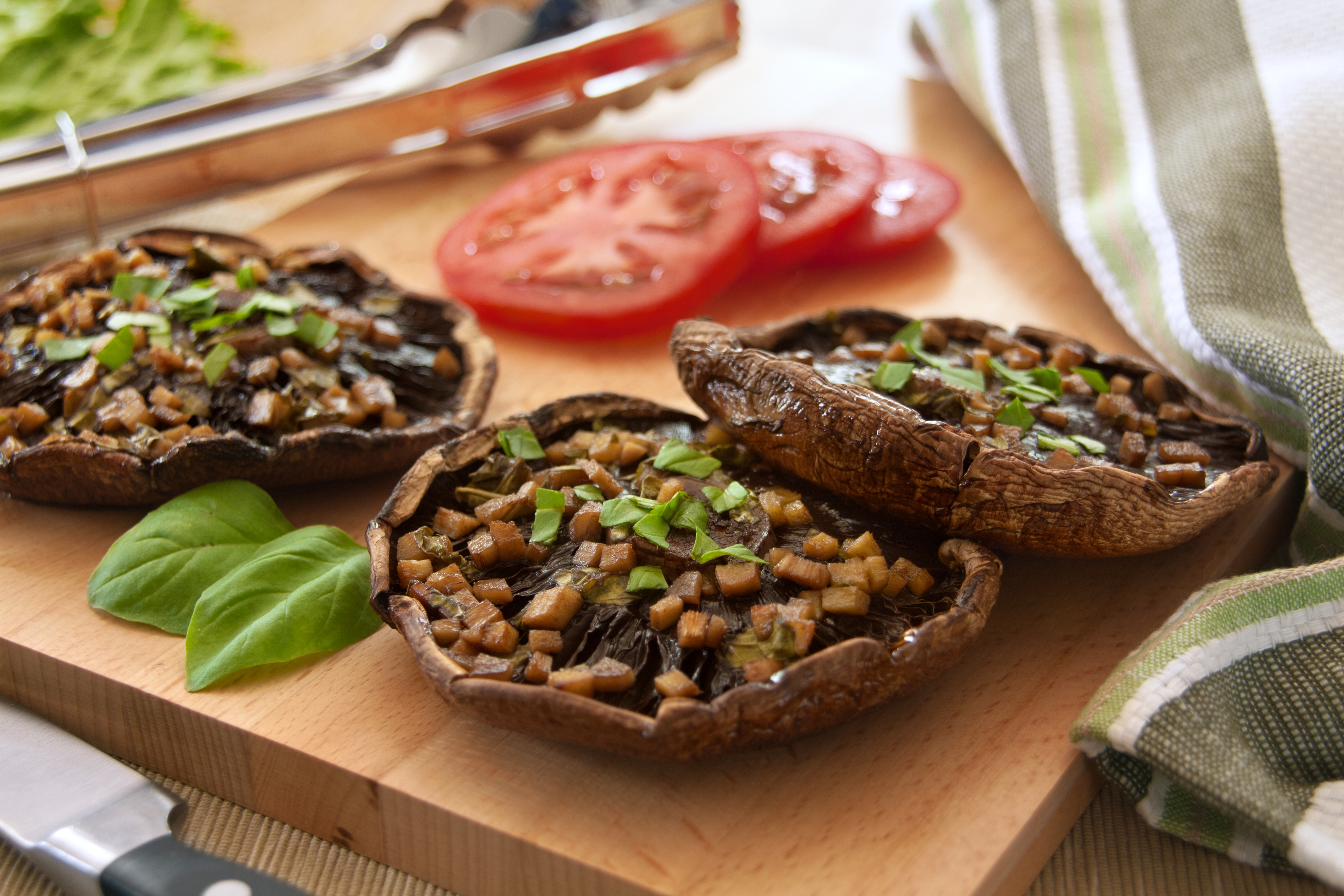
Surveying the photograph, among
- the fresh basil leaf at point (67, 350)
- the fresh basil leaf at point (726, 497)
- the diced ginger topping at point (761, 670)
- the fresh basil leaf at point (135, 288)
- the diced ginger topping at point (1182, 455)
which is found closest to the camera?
the diced ginger topping at point (761, 670)

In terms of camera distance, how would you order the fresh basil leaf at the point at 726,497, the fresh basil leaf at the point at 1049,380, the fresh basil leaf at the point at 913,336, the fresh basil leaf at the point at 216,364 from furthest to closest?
the fresh basil leaf at the point at 216,364 < the fresh basil leaf at the point at 913,336 < the fresh basil leaf at the point at 1049,380 < the fresh basil leaf at the point at 726,497

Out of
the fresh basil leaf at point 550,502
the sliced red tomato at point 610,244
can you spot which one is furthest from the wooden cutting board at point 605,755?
the sliced red tomato at point 610,244

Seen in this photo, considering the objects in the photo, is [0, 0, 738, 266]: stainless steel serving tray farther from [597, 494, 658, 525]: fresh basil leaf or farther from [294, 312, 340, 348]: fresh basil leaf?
[597, 494, 658, 525]: fresh basil leaf

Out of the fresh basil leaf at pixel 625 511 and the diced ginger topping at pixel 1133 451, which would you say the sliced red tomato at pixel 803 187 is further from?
the fresh basil leaf at pixel 625 511

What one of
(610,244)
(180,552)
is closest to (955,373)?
(610,244)

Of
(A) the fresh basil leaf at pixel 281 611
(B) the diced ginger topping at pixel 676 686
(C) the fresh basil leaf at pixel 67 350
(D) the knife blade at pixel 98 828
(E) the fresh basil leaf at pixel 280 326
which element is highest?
(C) the fresh basil leaf at pixel 67 350

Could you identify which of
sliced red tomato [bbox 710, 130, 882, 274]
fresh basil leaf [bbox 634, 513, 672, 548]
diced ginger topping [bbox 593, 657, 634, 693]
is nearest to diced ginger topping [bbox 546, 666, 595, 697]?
diced ginger topping [bbox 593, 657, 634, 693]

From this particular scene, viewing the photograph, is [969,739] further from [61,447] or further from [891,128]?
[891,128]

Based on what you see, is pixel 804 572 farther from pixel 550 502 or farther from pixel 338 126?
pixel 338 126

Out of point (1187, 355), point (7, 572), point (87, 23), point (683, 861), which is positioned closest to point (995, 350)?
point (1187, 355)
